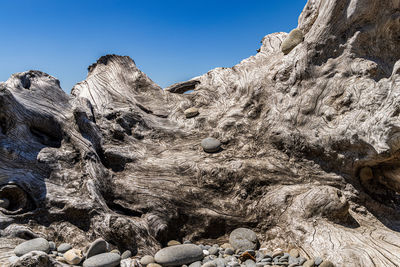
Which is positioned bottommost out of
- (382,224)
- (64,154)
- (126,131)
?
(382,224)

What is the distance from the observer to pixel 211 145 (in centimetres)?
668

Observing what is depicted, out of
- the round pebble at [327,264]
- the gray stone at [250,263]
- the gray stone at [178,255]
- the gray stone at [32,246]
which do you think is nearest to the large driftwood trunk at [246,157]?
the round pebble at [327,264]

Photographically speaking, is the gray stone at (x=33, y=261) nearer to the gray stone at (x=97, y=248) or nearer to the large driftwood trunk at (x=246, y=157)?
the gray stone at (x=97, y=248)

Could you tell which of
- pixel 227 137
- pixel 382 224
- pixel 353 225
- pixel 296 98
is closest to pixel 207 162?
pixel 227 137

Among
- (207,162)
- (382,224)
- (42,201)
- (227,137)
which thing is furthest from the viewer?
(227,137)

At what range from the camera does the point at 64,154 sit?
5965 mm

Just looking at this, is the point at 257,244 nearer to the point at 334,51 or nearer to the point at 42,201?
the point at 42,201

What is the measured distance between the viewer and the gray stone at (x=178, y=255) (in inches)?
180

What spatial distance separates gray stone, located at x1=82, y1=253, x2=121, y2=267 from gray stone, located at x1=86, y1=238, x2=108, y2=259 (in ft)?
0.42

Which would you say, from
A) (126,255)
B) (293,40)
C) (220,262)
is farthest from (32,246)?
(293,40)

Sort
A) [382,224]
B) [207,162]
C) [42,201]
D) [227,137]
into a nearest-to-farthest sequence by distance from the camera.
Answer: [42,201] < [382,224] < [207,162] < [227,137]

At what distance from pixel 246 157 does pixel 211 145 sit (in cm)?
75

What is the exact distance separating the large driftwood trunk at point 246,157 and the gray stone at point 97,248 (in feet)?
1.37

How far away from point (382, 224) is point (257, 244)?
231 cm
